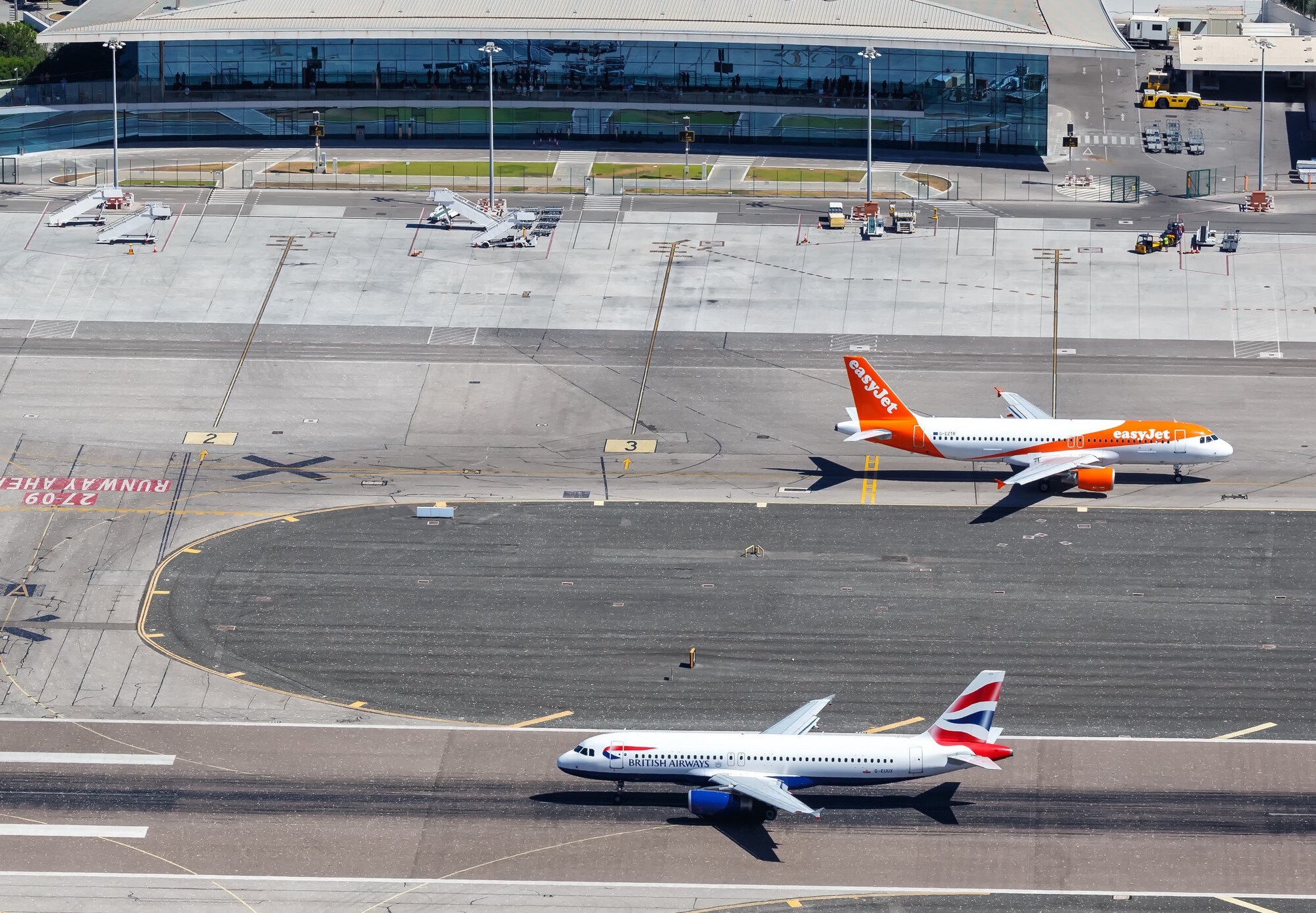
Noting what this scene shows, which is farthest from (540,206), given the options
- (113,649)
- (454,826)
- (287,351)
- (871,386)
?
(454,826)

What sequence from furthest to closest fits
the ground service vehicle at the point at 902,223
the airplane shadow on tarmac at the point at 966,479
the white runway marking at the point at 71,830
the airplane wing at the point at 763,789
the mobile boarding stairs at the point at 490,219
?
1. the ground service vehicle at the point at 902,223
2. the mobile boarding stairs at the point at 490,219
3. the airplane shadow on tarmac at the point at 966,479
4. the white runway marking at the point at 71,830
5. the airplane wing at the point at 763,789

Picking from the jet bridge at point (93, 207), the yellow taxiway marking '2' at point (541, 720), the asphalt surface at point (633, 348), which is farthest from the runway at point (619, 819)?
the jet bridge at point (93, 207)

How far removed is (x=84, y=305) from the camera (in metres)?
178

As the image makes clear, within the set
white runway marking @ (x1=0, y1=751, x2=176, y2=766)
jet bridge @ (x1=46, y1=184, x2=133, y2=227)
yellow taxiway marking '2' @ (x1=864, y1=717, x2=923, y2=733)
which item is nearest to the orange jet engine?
yellow taxiway marking '2' @ (x1=864, y1=717, x2=923, y2=733)

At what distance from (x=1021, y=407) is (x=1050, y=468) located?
10441 millimetres

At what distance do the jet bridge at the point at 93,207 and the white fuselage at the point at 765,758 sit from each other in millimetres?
103090

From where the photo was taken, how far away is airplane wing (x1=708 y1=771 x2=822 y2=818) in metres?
107

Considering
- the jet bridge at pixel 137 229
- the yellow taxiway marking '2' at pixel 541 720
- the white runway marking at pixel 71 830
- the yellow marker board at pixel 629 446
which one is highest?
the jet bridge at pixel 137 229

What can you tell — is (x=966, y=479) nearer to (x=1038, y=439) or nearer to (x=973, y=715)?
(x=1038, y=439)

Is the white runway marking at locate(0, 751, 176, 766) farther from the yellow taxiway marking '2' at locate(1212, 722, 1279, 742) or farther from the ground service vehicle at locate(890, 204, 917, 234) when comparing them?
the ground service vehicle at locate(890, 204, 917, 234)

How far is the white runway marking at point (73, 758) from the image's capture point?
381 feet

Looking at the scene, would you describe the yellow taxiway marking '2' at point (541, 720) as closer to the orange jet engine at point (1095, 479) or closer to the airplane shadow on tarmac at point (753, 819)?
the airplane shadow on tarmac at point (753, 819)

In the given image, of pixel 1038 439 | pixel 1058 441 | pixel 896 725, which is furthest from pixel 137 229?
pixel 896 725

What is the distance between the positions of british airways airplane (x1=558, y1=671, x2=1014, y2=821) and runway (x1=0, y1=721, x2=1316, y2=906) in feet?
7.48
